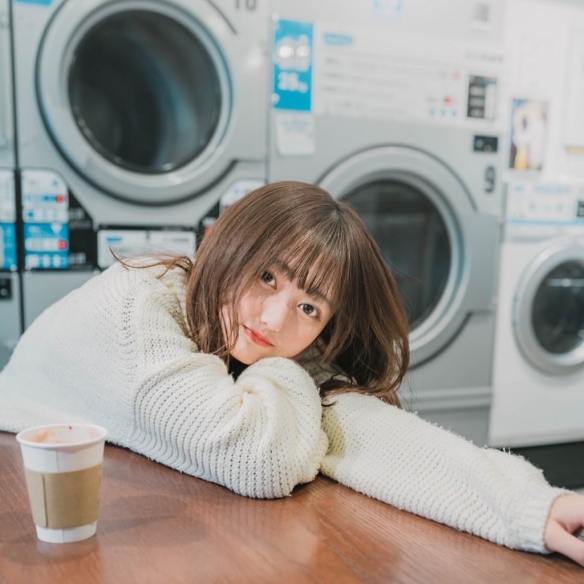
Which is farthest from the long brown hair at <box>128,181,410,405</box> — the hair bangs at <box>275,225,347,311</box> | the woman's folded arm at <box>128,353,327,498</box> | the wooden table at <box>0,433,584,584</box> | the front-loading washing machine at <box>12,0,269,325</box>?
the front-loading washing machine at <box>12,0,269,325</box>

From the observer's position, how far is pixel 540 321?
79.0 inches

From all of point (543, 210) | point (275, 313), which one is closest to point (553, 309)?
point (543, 210)

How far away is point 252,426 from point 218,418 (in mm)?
38

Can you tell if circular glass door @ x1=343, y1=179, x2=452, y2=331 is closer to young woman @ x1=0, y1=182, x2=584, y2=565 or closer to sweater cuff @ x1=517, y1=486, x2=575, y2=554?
young woman @ x1=0, y1=182, x2=584, y2=565

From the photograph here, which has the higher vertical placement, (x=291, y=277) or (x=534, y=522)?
(x=291, y=277)

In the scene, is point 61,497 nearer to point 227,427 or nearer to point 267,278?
point 227,427

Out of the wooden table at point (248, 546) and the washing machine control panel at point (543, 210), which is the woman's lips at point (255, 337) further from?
the washing machine control panel at point (543, 210)

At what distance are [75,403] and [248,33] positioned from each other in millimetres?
1091

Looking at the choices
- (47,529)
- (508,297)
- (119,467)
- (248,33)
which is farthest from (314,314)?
(508,297)

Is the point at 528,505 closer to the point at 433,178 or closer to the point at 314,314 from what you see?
the point at 314,314

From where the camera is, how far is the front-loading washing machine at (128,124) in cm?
140

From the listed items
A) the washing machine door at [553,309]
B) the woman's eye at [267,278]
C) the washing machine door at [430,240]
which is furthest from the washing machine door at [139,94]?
the washing machine door at [553,309]

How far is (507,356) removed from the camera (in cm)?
193

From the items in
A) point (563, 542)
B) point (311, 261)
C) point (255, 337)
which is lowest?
point (563, 542)
